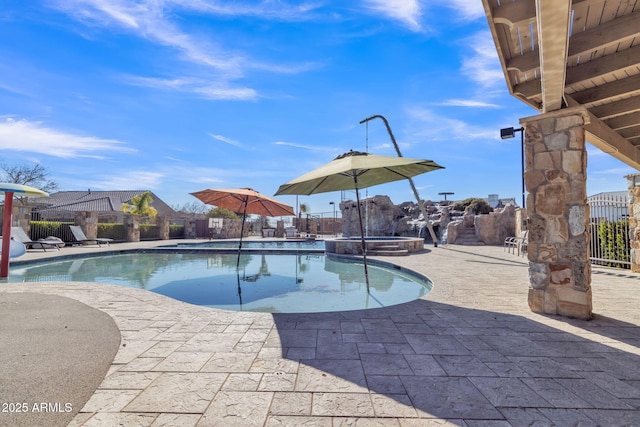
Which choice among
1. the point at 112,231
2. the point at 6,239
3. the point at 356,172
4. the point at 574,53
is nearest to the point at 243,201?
the point at 356,172

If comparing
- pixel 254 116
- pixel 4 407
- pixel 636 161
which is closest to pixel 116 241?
pixel 254 116

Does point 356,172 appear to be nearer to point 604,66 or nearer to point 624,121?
point 604,66

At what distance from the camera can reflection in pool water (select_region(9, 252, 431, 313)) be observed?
4.99 m

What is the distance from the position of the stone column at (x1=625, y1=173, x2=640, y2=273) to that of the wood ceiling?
3075mm

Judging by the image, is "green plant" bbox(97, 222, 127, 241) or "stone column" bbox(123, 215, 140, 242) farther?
"stone column" bbox(123, 215, 140, 242)

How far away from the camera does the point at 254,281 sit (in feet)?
22.5

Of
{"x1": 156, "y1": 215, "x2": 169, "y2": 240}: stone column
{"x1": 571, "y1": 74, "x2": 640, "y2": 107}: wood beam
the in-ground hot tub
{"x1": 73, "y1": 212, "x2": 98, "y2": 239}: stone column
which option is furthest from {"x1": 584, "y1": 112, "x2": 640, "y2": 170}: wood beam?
{"x1": 156, "y1": 215, "x2": 169, "y2": 240}: stone column

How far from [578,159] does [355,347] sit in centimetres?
335

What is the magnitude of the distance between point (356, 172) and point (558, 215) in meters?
3.14

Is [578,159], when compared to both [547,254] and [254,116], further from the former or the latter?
[254,116]

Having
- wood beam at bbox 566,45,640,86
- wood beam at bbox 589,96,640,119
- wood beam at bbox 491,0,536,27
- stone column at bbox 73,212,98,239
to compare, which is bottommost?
stone column at bbox 73,212,98,239

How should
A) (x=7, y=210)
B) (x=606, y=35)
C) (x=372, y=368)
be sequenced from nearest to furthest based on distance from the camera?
(x=372, y=368) → (x=606, y=35) → (x=7, y=210)

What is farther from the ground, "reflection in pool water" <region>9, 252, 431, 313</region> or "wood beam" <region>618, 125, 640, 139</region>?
"wood beam" <region>618, 125, 640, 139</region>

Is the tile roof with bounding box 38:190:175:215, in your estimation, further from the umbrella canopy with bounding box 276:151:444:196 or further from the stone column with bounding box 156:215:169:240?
the umbrella canopy with bounding box 276:151:444:196
